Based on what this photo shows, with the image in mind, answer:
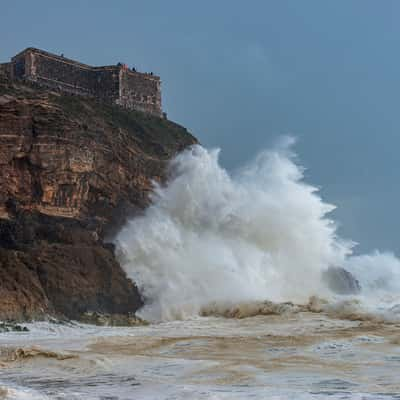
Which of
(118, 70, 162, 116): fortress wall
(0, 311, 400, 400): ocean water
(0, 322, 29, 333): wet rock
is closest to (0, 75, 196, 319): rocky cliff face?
(0, 322, 29, 333): wet rock

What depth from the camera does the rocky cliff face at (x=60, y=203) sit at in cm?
2039

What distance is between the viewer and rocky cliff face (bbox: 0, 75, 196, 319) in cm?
2039

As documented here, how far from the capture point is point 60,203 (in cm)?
2355

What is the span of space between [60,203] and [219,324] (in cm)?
724

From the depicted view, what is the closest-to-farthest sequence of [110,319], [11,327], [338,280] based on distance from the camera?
1. [11,327]
2. [110,319]
3. [338,280]

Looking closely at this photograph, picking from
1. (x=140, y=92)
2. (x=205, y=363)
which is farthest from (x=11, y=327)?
(x=140, y=92)

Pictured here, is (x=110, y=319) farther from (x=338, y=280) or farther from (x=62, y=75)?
(x=62, y=75)

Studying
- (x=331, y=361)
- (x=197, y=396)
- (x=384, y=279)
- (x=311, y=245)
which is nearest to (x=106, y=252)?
(x=311, y=245)

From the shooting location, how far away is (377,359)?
1134 cm

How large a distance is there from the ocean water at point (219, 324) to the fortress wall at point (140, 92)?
21.8 ft

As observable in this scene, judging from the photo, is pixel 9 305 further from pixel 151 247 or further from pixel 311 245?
pixel 311 245

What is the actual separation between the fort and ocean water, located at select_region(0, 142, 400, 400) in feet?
22.6

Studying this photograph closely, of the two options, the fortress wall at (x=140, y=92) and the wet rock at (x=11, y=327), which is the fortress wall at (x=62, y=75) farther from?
the wet rock at (x=11, y=327)

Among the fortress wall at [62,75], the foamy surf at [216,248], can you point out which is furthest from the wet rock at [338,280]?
the fortress wall at [62,75]
